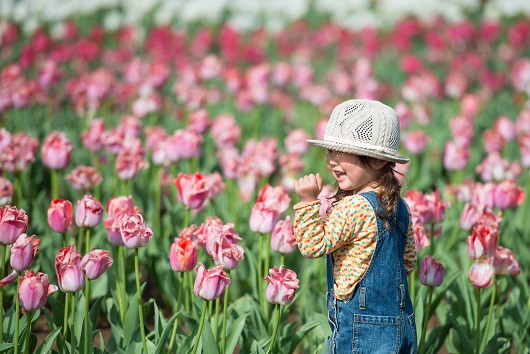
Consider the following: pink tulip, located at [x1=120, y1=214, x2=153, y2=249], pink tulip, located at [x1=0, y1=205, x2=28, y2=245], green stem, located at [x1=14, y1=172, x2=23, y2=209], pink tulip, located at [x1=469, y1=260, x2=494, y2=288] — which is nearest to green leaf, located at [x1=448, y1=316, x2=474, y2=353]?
pink tulip, located at [x1=469, y1=260, x2=494, y2=288]

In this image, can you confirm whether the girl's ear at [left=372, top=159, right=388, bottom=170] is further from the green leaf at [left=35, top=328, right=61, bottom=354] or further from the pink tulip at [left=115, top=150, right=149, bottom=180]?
the pink tulip at [left=115, top=150, right=149, bottom=180]

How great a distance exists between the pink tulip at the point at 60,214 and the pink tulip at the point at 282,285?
74cm

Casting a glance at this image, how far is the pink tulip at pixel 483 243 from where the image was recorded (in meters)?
2.33

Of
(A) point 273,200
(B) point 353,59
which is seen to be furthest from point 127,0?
Answer: (A) point 273,200

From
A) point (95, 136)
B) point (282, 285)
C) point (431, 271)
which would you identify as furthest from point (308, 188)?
point (95, 136)

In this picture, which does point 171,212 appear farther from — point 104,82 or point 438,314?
point 104,82

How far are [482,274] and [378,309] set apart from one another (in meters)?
→ 0.51

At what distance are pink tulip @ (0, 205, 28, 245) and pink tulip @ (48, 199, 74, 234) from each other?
0.73ft

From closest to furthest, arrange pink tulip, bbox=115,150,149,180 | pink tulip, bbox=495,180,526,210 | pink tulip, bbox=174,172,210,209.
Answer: pink tulip, bbox=174,172,210,209 → pink tulip, bbox=495,180,526,210 → pink tulip, bbox=115,150,149,180

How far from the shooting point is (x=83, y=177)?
3062 millimetres

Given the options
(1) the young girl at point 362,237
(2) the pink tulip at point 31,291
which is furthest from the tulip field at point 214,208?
(1) the young girl at point 362,237

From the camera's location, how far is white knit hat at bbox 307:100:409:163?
197cm

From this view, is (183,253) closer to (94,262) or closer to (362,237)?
(94,262)

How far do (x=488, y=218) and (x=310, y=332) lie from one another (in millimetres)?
794
